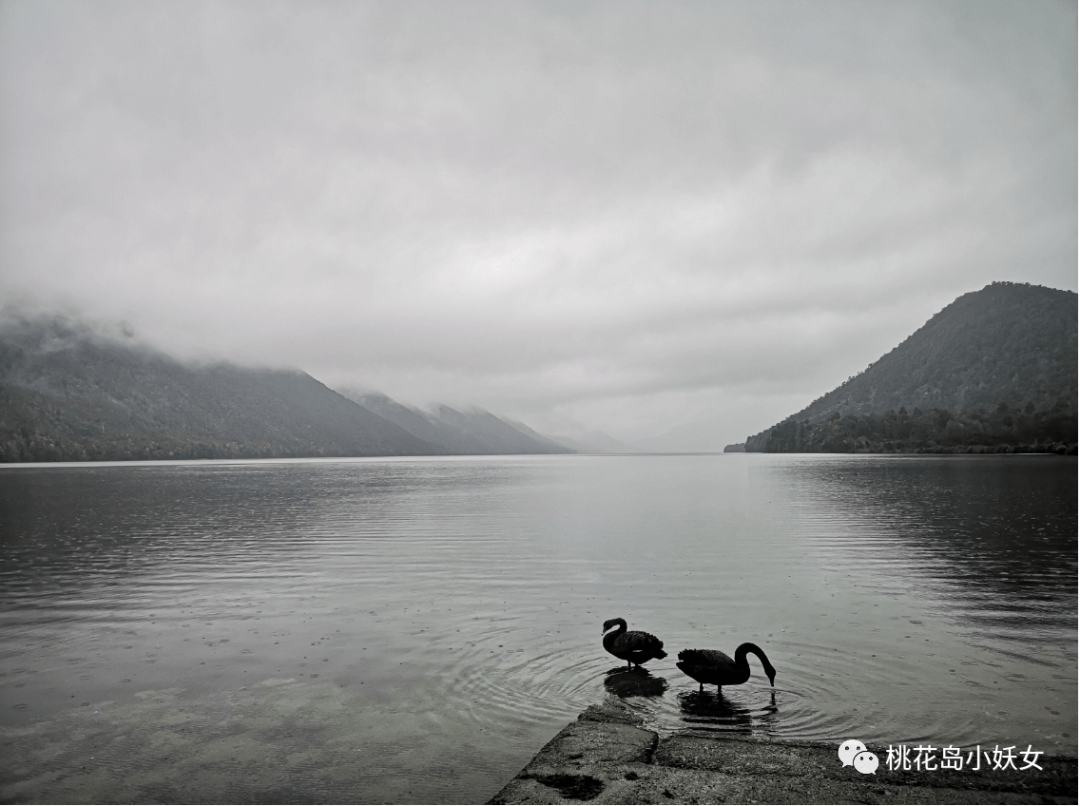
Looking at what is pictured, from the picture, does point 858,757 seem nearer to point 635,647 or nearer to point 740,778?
point 740,778

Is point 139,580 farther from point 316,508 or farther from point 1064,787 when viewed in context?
point 316,508

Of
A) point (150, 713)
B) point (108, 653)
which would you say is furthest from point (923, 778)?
point (108, 653)

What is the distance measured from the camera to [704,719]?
40.3 ft

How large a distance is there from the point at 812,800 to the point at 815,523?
41.0 m

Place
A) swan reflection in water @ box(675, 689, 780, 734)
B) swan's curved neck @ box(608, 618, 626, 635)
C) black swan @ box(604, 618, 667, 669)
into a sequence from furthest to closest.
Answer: swan's curved neck @ box(608, 618, 626, 635) < black swan @ box(604, 618, 667, 669) < swan reflection in water @ box(675, 689, 780, 734)

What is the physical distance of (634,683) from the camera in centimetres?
1438

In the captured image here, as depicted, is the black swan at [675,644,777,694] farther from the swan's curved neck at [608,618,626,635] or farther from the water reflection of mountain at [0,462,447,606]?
the water reflection of mountain at [0,462,447,606]

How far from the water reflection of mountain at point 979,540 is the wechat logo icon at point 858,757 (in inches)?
450

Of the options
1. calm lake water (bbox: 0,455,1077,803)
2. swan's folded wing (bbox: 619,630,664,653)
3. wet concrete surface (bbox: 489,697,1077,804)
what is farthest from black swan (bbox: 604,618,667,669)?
wet concrete surface (bbox: 489,697,1077,804)

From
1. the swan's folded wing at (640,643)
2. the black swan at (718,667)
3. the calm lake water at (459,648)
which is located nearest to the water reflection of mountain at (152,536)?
the calm lake water at (459,648)

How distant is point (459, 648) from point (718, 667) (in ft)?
22.2

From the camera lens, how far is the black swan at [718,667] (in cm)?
1330

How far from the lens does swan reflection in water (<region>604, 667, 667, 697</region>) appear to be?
13.8 m

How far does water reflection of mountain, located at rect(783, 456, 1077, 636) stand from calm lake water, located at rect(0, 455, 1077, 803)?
0.22 m
